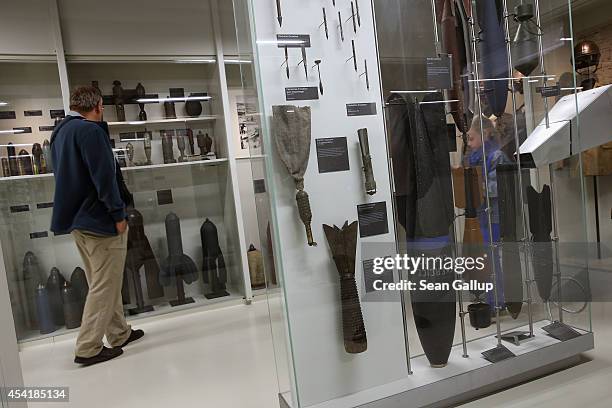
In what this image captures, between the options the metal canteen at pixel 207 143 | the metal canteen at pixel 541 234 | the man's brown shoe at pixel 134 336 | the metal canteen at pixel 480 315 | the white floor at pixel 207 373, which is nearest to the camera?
the white floor at pixel 207 373

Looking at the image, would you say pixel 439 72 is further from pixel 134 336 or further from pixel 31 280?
pixel 31 280

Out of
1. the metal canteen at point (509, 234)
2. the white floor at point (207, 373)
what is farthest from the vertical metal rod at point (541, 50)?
the white floor at point (207, 373)

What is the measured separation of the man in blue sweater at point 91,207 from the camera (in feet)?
9.07

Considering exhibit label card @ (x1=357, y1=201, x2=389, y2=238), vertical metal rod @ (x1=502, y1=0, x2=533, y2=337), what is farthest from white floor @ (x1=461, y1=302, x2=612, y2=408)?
exhibit label card @ (x1=357, y1=201, x2=389, y2=238)

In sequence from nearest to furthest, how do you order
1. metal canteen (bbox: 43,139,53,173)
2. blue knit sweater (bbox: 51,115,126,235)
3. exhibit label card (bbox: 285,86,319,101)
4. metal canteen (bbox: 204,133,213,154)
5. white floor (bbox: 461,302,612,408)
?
exhibit label card (bbox: 285,86,319,101), white floor (bbox: 461,302,612,408), blue knit sweater (bbox: 51,115,126,235), metal canteen (bbox: 43,139,53,173), metal canteen (bbox: 204,133,213,154)

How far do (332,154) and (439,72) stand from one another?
2.25 ft

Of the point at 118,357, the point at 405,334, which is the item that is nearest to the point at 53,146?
the point at 118,357

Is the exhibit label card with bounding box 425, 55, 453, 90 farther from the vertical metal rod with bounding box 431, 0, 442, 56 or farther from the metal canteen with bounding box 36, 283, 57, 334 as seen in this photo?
the metal canteen with bounding box 36, 283, 57, 334

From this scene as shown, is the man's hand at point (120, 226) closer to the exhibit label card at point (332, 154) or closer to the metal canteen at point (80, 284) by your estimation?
the metal canteen at point (80, 284)

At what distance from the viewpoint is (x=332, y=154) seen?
72.5 inches

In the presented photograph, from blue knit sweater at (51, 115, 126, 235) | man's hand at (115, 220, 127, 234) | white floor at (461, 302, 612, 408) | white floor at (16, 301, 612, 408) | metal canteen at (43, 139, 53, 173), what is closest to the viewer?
white floor at (461, 302, 612, 408)

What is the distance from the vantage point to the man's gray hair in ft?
9.46

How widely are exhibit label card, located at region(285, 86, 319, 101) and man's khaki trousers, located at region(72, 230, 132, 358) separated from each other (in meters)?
1.77

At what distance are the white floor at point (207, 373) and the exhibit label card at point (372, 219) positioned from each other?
91cm
